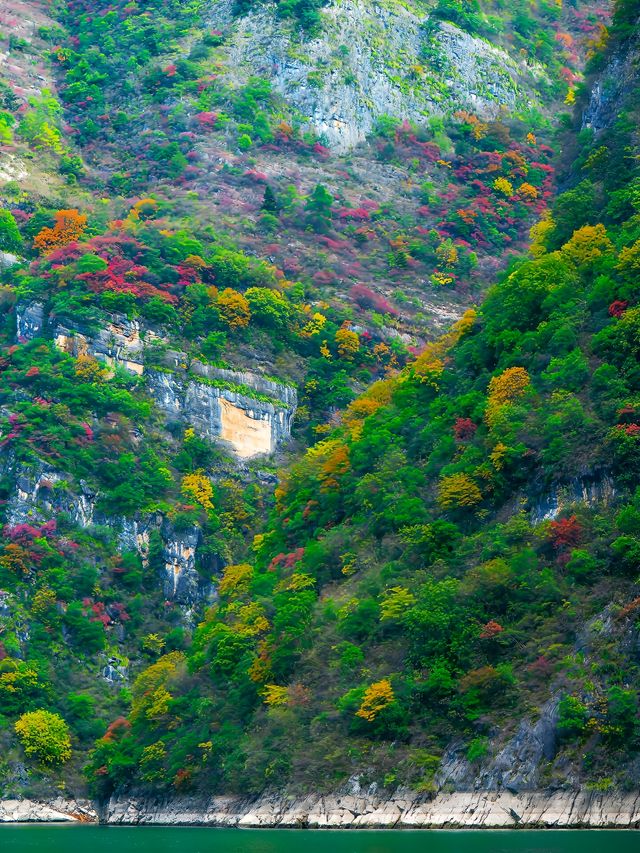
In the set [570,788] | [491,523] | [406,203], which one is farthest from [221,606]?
[406,203]

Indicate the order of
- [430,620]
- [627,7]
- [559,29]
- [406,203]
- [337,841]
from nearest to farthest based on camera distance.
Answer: [337,841] < [430,620] < [627,7] < [406,203] < [559,29]

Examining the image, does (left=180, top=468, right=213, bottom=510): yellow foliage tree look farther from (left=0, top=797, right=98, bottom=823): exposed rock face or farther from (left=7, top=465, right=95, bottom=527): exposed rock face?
(left=0, top=797, right=98, bottom=823): exposed rock face

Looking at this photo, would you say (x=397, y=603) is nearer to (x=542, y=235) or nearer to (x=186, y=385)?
(x=542, y=235)

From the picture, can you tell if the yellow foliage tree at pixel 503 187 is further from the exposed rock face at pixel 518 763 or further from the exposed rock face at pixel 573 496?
the exposed rock face at pixel 518 763

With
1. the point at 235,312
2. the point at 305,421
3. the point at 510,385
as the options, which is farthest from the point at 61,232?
the point at 510,385

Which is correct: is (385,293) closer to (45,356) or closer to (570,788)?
(45,356)

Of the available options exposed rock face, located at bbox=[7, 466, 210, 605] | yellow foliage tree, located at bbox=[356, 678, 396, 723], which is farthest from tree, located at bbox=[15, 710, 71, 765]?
yellow foliage tree, located at bbox=[356, 678, 396, 723]
